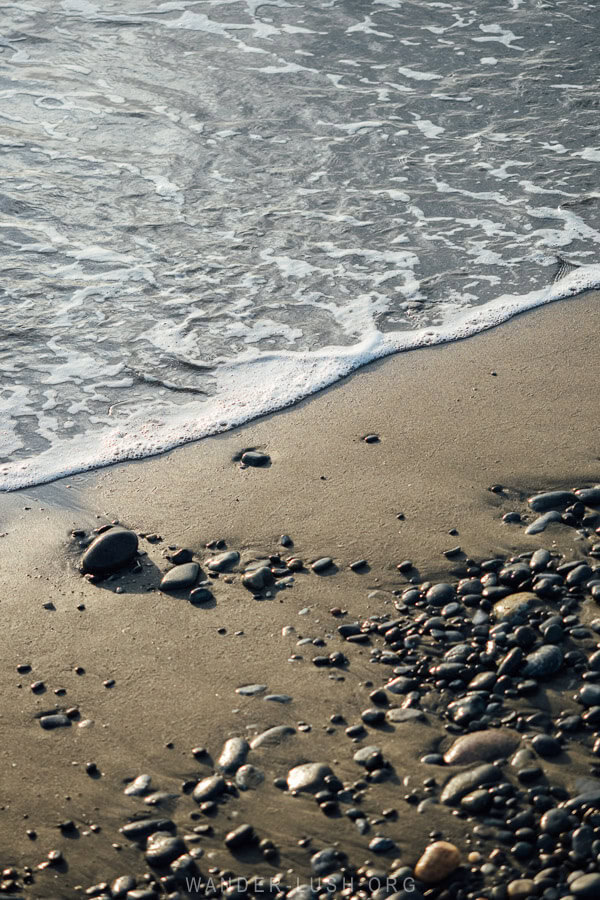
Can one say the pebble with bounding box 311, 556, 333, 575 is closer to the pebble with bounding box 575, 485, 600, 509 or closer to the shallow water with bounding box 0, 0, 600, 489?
the pebble with bounding box 575, 485, 600, 509

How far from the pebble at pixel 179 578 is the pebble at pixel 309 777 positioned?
971 millimetres

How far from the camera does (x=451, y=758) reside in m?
2.58

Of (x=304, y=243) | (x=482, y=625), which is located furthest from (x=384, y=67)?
(x=482, y=625)

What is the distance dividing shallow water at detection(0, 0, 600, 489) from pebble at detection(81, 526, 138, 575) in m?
0.75

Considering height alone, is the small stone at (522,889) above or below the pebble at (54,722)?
above

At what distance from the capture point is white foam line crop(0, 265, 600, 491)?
4246 millimetres

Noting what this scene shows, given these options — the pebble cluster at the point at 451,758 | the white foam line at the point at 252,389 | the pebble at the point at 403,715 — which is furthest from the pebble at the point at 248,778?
the white foam line at the point at 252,389

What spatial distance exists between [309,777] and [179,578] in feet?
3.48

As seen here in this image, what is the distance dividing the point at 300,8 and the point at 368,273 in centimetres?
674

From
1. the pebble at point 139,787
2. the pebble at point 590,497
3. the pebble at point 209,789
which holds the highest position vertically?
the pebble at point 590,497

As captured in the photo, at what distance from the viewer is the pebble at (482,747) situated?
256 centimetres

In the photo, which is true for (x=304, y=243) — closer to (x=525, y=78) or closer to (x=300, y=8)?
(x=525, y=78)

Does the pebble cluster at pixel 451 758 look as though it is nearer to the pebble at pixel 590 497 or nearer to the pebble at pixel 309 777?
Result: the pebble at pixel 309 777

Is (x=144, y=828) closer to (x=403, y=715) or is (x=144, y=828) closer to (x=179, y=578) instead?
(x=403, y=715)
